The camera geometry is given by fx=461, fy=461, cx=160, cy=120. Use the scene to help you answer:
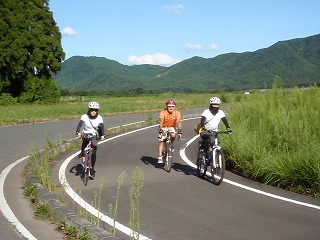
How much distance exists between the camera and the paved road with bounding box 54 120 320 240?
6.38 metres

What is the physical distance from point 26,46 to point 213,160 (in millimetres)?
46023

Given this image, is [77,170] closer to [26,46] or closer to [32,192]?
[32,192]

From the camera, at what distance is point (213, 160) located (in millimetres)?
9992

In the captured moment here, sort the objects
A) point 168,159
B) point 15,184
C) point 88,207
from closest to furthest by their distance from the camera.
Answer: point 88,207 → point 15,184 → point 168,159

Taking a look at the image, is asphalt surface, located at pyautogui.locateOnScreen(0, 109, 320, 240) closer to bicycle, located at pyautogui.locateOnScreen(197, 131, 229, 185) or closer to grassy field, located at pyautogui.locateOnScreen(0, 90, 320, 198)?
bicycle, located at pyautogui.locateOnScreen(197, 131, 229, 185)

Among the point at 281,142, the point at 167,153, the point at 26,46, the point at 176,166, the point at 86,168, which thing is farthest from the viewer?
the point at 26,46

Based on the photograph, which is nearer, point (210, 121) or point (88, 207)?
point (88, 207)

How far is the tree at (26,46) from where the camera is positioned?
49.3 m

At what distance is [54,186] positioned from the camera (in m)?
9.33

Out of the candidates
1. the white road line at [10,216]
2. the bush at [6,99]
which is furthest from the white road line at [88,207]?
the bush at [6,99]

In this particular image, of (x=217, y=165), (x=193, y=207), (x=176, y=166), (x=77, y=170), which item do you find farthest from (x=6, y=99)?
(x=193, y=207)

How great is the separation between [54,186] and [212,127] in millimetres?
3769

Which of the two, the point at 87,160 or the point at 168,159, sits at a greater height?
the point at 87,160

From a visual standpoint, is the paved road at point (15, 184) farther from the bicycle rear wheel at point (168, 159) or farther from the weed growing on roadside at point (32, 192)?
the bicycle rear wheel at point (168, 159)
